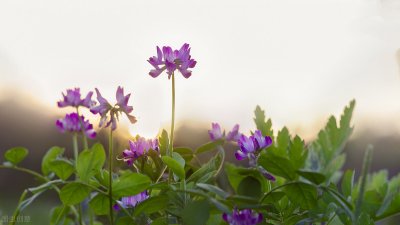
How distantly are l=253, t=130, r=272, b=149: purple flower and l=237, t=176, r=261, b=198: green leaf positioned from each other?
7 cm

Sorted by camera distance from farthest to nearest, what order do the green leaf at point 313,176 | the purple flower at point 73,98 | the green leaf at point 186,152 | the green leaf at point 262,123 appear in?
the purple flower at point 73,98
the green leaf at point 186,152
the green leaf at point 262,123
the green leaf at point 313,176

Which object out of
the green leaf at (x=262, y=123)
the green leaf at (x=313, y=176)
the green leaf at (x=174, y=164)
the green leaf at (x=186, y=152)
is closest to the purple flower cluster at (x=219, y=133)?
the green leaf at (x=186, y=152)

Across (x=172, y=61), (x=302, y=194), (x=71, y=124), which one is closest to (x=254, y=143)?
(x=302, y=194)

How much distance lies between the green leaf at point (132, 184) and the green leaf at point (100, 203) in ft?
0.16

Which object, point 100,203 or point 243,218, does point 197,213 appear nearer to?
point 243,218

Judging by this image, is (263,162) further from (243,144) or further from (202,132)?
(202,132)

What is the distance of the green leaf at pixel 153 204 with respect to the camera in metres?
0.82

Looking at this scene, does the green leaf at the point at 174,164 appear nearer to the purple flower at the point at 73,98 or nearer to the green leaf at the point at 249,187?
the green leaf at the point at 249,187

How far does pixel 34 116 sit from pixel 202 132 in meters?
4.80

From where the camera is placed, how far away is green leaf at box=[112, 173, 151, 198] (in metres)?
0.84

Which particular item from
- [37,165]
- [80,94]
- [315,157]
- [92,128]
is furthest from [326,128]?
[37,165]

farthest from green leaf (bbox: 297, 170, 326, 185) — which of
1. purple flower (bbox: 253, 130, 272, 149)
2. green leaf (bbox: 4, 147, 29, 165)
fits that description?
green leaf (bbox: 4, 147, 29, 165)

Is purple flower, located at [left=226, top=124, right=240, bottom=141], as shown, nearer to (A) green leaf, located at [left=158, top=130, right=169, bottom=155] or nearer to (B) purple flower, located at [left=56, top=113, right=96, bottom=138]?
(A) green leaf, located at [left=158, top=130, right=169, bottom=155]

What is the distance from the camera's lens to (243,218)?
823 millimetres
